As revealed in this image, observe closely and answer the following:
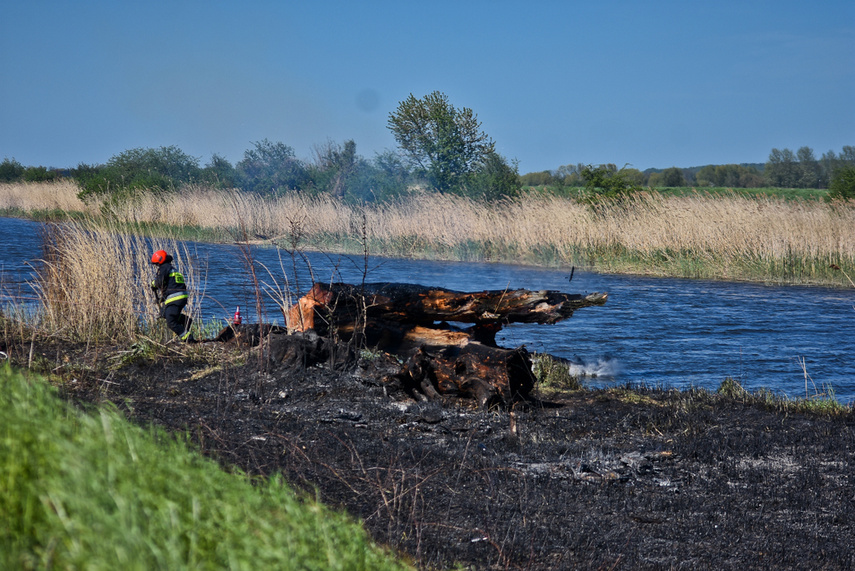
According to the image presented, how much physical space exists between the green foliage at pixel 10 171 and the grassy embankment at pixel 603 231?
3439 cm

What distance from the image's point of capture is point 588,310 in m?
15.1

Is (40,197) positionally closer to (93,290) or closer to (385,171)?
(385,171)

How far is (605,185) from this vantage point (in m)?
23.5

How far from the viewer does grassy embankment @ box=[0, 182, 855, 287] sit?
18.0 meters

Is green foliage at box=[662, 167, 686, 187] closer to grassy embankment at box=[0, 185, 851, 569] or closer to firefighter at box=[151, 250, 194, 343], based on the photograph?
firefighter at box=[151, 250, 194, 343]

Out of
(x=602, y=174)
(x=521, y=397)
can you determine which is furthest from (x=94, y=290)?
(x=602, y=174)

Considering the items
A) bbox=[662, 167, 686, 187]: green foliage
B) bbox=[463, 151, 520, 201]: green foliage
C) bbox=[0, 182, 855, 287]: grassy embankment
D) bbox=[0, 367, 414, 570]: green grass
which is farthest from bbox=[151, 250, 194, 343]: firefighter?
bbox=[662, 167, 686, 187]: green foliage

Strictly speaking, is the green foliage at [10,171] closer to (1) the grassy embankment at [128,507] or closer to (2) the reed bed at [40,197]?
(2) the reed bed at [40,197]

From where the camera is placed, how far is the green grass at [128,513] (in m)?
1.67

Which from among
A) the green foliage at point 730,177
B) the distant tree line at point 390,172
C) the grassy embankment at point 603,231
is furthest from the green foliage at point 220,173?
the green foliage at point 730,177

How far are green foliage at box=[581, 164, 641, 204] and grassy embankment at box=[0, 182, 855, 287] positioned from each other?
76 cm

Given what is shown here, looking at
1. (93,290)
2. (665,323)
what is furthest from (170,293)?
(665,323)

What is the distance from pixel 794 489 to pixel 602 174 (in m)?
20.3

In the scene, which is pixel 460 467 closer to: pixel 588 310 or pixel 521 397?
pixel 521 397
